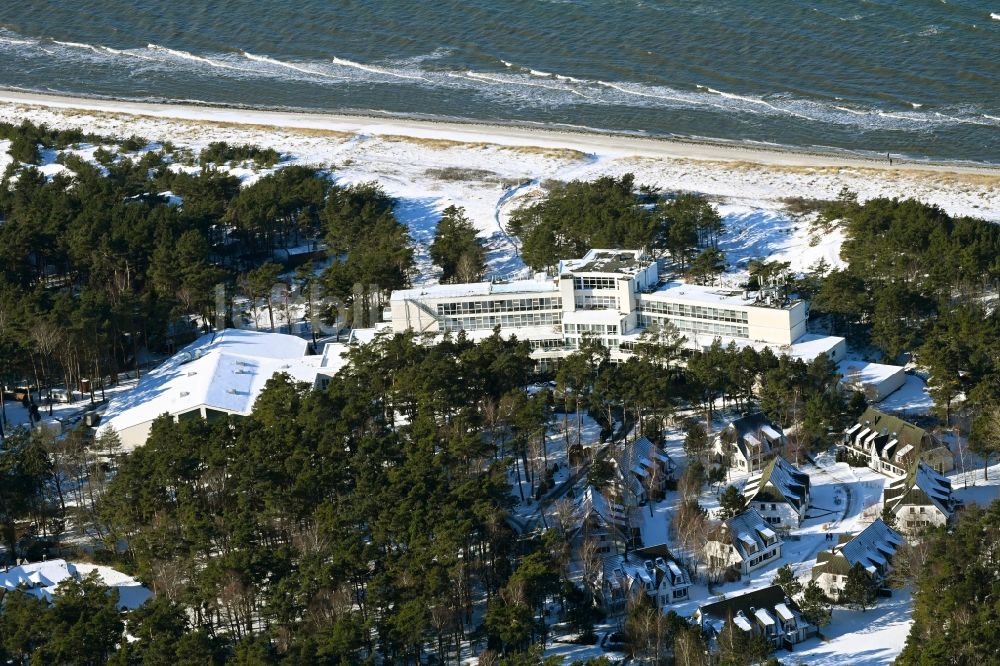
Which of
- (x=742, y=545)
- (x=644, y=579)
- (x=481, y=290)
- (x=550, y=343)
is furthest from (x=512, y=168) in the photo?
(x=644, y=579)

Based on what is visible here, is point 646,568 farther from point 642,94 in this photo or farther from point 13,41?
point 13,41

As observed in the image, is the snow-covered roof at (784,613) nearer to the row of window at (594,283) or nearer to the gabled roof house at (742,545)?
the gabled roof house at (742,545)

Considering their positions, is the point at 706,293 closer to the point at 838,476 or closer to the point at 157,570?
the point at 838,476

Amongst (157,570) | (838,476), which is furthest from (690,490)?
(157,570)

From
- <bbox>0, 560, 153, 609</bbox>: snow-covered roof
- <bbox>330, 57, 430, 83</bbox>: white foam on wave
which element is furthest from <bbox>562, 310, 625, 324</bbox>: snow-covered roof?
<bbox>330, 57, 430, 83</bbox>: white foam on wave

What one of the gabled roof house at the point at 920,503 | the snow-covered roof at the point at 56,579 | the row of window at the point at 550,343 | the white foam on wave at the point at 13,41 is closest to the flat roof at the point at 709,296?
the row of window at the point at 550,343

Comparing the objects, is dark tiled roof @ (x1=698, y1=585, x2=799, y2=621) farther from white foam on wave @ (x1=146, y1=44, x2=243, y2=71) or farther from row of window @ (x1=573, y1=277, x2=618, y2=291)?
white foam on wave @ (x1=146, y1=44, x2=243, y2=71)
